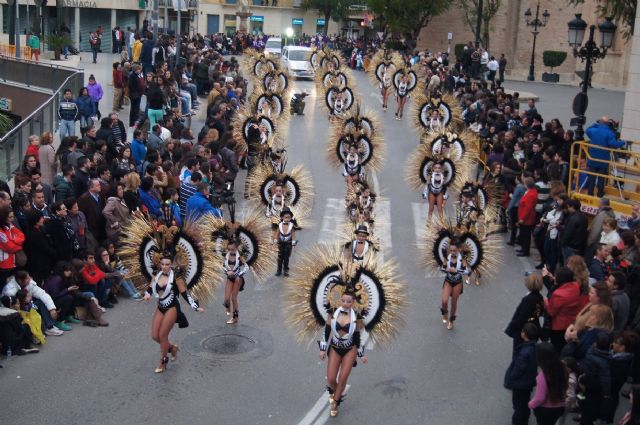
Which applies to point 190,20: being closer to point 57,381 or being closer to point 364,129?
point 364,129

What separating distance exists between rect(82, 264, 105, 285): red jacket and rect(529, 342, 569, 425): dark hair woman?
6.53m

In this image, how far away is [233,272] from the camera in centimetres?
1285

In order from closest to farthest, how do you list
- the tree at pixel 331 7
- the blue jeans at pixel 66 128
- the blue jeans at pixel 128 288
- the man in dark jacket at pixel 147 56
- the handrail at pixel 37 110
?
the blue jeans at pixel 128 288
the handrail at pixel 37 110
the blue jeans at pixel 66 128
the man in dark jacket at pixel 147 56
the tree at pixel 331 7

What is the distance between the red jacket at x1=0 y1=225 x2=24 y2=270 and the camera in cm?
1198

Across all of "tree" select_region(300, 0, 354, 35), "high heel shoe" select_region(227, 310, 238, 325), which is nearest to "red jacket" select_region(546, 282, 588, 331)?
"high heel shoe" select_region(227, 310, 238, 325)

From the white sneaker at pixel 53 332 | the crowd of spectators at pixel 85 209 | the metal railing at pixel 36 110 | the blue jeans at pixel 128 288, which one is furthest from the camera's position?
the metal railing at pixel 36 110

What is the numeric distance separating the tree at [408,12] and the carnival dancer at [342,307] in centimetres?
4552

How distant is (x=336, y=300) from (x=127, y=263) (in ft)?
10.9

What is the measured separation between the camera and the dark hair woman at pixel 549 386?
352 inches

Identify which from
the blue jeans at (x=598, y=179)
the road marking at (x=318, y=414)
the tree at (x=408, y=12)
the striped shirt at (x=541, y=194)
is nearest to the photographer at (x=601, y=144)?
the blue jeans at (x=598, y=179)

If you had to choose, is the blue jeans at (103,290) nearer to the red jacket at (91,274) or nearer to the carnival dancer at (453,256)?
the red jacket at (91,274)

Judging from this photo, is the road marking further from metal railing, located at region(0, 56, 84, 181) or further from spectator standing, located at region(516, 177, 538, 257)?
metal railing, located at region(0, 56, 84, 181)

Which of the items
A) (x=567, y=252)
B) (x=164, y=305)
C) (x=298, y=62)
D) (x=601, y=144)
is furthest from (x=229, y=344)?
(x=298, y=62)

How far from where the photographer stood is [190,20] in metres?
79.8
